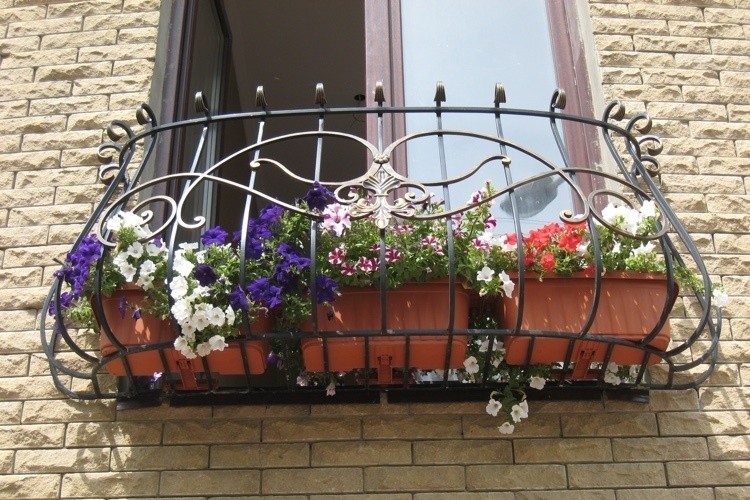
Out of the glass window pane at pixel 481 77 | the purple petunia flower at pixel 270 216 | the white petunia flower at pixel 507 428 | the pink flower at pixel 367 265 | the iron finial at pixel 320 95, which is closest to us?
the pink flower at pixel 367 265

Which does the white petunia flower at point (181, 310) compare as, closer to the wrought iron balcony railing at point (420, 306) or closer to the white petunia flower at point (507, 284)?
the wrought iron balcony railing at point (420, 306)

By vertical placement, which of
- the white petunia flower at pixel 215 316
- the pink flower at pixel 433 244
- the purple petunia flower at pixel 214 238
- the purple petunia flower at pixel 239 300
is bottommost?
the white petunia flower at pixel 215 316

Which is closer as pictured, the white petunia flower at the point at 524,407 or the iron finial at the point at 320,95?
the white petunia flower at the point at 524,407

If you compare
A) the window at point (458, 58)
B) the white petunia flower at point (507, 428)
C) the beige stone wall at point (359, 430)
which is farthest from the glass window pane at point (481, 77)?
the white petunia flower at point (507, 428)

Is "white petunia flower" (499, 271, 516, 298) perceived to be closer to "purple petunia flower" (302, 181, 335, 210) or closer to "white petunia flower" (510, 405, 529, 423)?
"white petunia flower" (510, 405, 529, 423)

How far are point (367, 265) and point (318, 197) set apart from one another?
Result: 0.27 m

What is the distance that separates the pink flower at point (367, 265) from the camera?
3.29 metres

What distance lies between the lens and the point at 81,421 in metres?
3.71

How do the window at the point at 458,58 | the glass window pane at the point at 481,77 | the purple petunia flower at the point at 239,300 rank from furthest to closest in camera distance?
the window at the point at 458,58, the glass window pane at the point at 481,77, the purple petunia flower at the point at 239,300

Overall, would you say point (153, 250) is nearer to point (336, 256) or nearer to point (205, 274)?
point (205, 274)

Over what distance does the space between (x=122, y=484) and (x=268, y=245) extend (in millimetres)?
993

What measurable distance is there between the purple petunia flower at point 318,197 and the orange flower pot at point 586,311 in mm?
668

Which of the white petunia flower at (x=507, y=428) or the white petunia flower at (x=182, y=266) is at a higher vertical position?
the white petunia flower at (x=182, y=266)

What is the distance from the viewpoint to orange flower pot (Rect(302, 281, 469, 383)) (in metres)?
3.33
